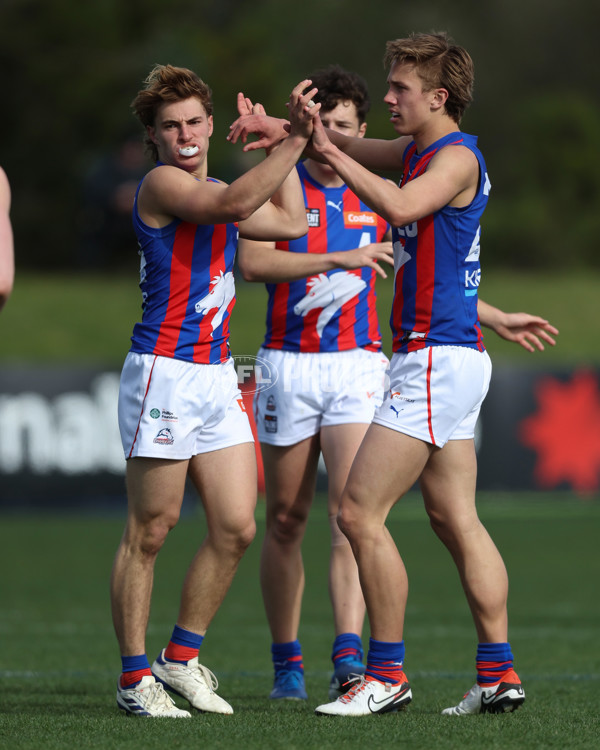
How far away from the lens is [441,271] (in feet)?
15.4

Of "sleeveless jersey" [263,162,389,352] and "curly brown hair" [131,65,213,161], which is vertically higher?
"curly brown hair" [131,65,213,161]

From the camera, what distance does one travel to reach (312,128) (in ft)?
15.0

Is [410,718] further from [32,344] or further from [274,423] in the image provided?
[32,344]

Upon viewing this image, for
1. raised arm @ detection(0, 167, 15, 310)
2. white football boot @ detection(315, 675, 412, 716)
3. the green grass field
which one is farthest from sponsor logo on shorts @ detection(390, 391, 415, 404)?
raised arm @ detection(0, 167, 15, 310)

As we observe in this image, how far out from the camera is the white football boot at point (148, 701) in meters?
4.70

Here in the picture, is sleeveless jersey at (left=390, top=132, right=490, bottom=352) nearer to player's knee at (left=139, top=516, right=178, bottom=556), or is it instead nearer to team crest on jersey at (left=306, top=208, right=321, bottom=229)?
player's knee at (left=139, top=516, right=178, bottom=556)

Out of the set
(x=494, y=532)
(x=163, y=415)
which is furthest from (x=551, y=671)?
(x=494, y=532)

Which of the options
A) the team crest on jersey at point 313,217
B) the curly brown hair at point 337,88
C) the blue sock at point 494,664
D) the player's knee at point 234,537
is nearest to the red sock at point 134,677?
the player's knee at point 234,537

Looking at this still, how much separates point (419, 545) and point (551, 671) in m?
6.14

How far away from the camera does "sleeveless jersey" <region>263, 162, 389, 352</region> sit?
6031mm

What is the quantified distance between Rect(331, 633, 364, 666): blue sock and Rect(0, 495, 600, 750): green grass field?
0.19 meters

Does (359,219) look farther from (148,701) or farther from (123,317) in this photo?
(123,317)

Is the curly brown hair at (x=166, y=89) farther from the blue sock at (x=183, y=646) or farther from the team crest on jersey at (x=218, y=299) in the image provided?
the blue sock at (x=183, y=646)

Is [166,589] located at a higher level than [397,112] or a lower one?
lower
